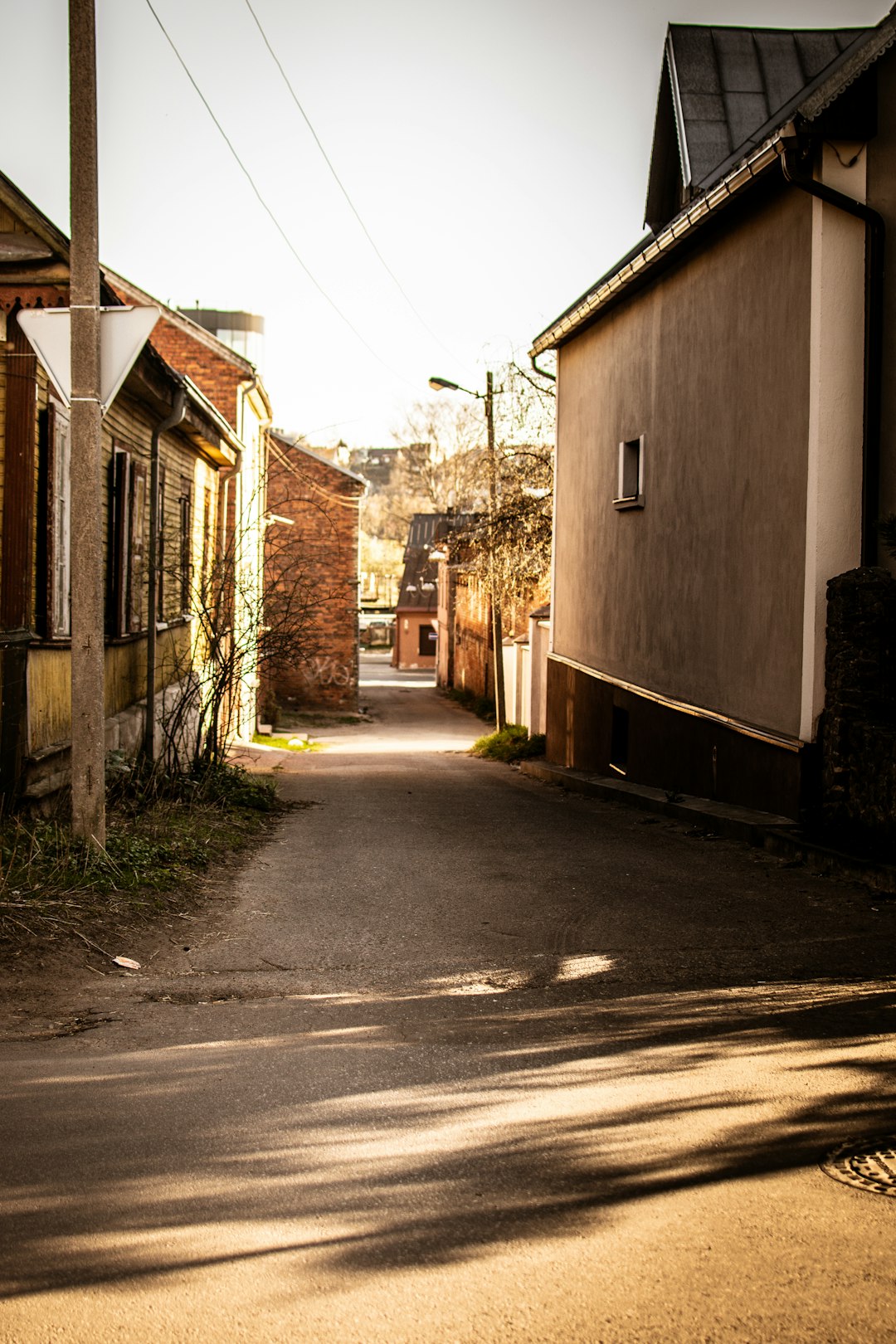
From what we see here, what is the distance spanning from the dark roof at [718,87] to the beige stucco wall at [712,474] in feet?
6.20

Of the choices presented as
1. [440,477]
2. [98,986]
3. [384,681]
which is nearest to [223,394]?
[98,986]

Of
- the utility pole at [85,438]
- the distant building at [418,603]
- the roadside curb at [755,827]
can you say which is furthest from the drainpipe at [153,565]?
the distant building at [418,603]

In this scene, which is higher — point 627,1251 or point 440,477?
point 440,477

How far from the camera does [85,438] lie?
23.7 ft

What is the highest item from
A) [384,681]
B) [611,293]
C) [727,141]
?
[727,141]

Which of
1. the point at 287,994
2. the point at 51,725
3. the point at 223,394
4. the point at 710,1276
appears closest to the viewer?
the point at 710,1276

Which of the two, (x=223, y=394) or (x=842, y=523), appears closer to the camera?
(x=842, y=523)

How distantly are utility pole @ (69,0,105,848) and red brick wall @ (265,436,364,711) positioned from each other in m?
25.4

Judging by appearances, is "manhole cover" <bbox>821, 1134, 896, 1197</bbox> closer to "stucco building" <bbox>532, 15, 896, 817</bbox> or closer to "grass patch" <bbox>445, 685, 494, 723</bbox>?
"stucco building" <bbox>532, 15, 896, 817</bbox>

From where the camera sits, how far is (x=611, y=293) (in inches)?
579

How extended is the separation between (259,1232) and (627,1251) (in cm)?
90

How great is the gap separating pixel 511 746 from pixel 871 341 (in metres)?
15.1

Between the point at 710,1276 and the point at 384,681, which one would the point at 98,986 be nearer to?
the point at 710,1276

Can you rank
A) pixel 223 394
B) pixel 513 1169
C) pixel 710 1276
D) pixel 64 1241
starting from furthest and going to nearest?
1. pixel 223 394
2. pixel 513 1169
3. pixel 64 1241
4. pixel 710 1276
